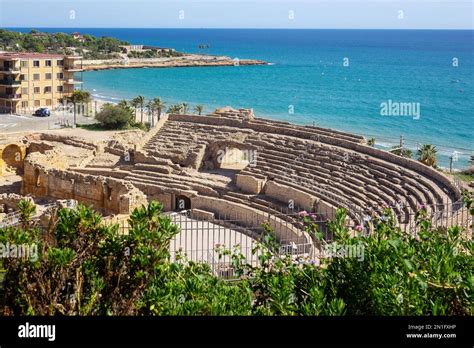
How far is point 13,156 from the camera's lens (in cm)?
3966

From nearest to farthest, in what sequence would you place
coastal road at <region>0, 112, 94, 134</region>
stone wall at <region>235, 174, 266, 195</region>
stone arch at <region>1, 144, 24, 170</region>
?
stone wall at <region>235, 174, 266, 195</region>
stone arch at <region>1, 144, 24, 170</region>
coastal road at <region>0, 112, 94, 134</region>

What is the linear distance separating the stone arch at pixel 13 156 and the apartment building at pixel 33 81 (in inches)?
666

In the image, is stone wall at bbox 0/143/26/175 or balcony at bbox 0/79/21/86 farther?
balcony at bbox 0/79/21/86

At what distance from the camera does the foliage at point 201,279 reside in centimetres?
975

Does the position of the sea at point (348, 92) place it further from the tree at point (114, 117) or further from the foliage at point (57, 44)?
the tree at point (114, 117)

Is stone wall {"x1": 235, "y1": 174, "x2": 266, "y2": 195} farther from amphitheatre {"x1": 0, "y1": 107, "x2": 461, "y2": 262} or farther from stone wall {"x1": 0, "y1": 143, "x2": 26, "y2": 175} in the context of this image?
stone wall {"x1": 0, "y1": 143, "x2": 26, "y2": 175}

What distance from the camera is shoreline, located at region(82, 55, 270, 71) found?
391ft

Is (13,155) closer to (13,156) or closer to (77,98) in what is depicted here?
(13,156)

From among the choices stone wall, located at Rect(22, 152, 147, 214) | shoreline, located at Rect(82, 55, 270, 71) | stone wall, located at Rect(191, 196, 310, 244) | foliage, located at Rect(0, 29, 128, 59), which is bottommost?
stone wall, located at Rect(191, 196, 310, 244)

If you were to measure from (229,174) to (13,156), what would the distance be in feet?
45.3

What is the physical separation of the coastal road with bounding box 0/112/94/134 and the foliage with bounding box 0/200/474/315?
36897 mm

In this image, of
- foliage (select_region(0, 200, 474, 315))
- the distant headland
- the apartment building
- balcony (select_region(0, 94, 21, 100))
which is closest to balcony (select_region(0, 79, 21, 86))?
the apartment building

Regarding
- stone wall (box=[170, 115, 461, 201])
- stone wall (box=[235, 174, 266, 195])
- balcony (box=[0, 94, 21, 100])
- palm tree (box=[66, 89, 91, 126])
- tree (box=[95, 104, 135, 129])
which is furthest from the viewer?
palm tree (box=[66, 89, 91, 126])

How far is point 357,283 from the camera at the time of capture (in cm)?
1080
